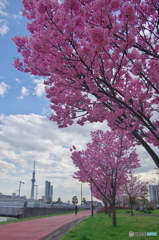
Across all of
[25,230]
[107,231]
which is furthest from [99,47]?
[25,230]

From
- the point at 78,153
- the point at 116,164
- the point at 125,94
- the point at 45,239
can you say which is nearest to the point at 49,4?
the point at 125,94

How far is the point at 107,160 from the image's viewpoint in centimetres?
1419

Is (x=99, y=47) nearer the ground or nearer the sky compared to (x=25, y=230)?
nearer the sky

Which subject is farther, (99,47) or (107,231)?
(107,231)

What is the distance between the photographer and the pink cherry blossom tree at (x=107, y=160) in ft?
45.4

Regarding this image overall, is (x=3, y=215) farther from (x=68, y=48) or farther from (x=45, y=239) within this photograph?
(x=68, y=48)

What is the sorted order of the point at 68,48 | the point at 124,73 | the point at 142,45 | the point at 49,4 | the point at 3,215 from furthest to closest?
the point at 3,215, the point at 124,73, the point at 142,45, the point at 68,48, the point at 49,4

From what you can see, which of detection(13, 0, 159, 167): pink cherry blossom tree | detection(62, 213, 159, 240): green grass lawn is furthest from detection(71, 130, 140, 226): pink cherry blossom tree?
detection(13, 0, 159, 167): pink cherry blossom tree

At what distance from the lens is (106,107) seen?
23.0ft

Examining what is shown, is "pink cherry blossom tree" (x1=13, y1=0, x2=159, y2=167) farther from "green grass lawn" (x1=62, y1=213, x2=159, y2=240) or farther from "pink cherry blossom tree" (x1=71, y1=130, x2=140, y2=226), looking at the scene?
"pink cherry blossom tree" (x1=71, y1=130, x2=140, y2=226)

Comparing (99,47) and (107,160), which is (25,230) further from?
(99,47)

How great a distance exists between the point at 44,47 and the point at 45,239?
28.2 ft

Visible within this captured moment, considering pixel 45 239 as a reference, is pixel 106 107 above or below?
above

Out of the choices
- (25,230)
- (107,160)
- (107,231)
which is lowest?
(25,230)
